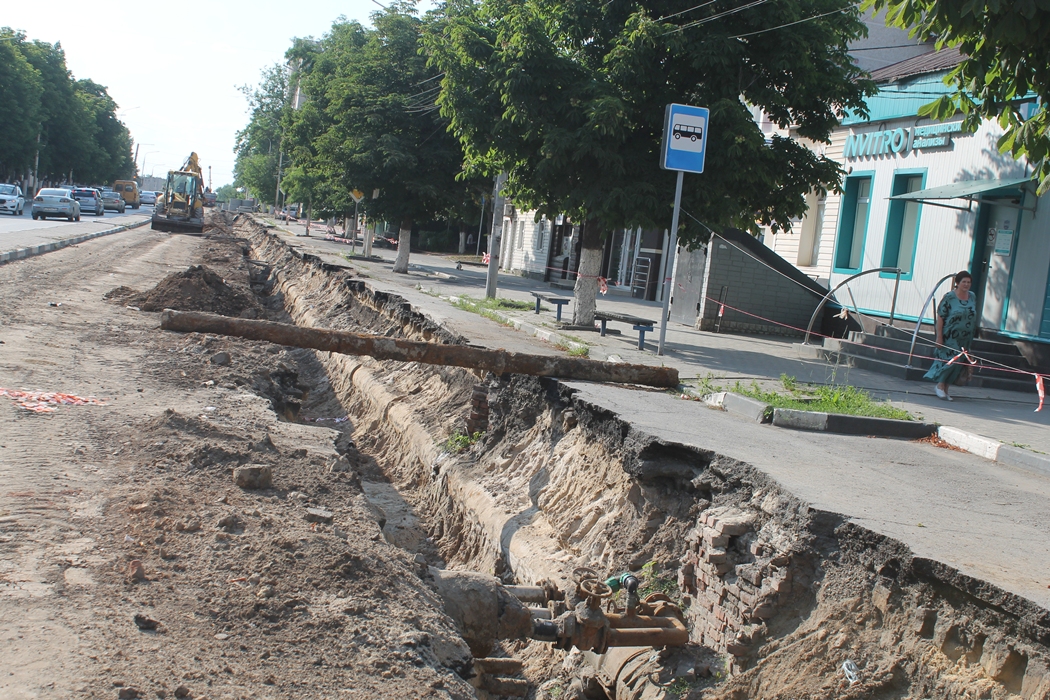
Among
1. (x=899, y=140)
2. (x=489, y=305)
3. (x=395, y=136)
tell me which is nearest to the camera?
(x=899, y=140)

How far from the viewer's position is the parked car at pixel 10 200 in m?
43.8

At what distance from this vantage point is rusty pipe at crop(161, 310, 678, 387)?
23.6ft

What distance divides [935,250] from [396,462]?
34.3 feet

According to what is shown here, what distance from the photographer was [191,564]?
448 cm

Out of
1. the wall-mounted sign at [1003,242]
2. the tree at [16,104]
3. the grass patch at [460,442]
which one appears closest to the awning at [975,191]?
the wall-mounted sign at [1003,242]

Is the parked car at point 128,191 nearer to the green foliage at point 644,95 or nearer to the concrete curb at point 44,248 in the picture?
the concrete curb at point 44,248

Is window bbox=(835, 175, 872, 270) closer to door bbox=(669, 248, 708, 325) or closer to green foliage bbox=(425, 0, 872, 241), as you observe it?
door bbox=(669, 248, 708, 325)

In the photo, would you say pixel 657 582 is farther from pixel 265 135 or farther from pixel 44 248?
pixel 265 135

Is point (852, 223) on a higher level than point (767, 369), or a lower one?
higher

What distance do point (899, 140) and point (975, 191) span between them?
307cm

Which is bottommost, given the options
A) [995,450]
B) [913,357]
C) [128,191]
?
[995,450]

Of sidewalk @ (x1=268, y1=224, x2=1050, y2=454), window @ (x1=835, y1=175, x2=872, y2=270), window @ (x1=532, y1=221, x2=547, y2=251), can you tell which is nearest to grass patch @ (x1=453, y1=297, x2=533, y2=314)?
sidewalk @ (x1=268, y1=224, x2=1050, y2=454)

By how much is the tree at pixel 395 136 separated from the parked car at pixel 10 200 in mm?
23898

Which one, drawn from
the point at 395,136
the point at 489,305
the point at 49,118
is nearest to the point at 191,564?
the point at 489,305
